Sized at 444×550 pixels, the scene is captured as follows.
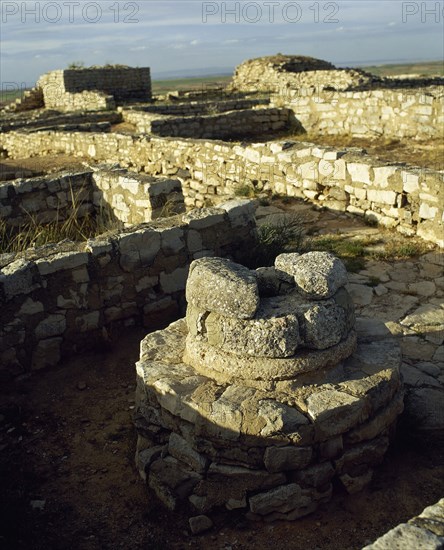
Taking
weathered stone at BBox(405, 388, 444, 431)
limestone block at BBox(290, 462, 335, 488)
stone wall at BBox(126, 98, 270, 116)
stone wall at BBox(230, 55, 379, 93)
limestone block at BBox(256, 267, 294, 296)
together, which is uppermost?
stone wall at BBox(230, 55, 379, 93)

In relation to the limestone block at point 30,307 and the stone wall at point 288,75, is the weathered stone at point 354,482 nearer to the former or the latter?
the limestone block at point 30,307

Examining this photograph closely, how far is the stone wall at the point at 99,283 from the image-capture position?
5.02m

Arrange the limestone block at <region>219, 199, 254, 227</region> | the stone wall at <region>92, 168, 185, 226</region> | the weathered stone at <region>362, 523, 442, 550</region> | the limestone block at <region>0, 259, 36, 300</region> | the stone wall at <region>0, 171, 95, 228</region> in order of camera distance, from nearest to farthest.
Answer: the weathered stone at <region>362, 523, 442, 550</region> < the limestone block at <region>0, 259, 36, 300</region> < the limestone block at <region>219, 199, 254, 227</region> < the stone wall at <region>92, 168, 185, 226</region> < the stone wall at <region>0, 171, 95, 228</region>

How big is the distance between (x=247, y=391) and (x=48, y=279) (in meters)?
2.34

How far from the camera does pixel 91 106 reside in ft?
71.3

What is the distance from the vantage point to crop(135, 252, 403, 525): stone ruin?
3496 millimetres

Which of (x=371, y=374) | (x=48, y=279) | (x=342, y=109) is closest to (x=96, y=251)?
Answer: (x=48, y=279)

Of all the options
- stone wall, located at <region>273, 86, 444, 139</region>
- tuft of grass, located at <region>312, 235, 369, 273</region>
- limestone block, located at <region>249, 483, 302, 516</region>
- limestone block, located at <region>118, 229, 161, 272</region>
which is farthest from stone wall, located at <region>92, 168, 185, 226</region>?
stone wall, located at <region>273, 86, 444, 139</region>

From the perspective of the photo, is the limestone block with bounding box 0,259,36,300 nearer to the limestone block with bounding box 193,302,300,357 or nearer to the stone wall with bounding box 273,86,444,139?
the limestone block with bounding box 193,302,300,357

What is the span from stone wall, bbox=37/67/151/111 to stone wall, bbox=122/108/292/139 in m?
9.03

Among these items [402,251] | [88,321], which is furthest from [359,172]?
[88,321]

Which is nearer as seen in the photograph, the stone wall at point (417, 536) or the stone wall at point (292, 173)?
the stone wall at point (417, 536)

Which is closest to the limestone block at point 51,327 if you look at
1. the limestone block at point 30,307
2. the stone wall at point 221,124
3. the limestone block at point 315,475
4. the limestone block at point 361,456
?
the limestone block at point 30,307

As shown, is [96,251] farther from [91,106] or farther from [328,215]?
[91,106]
